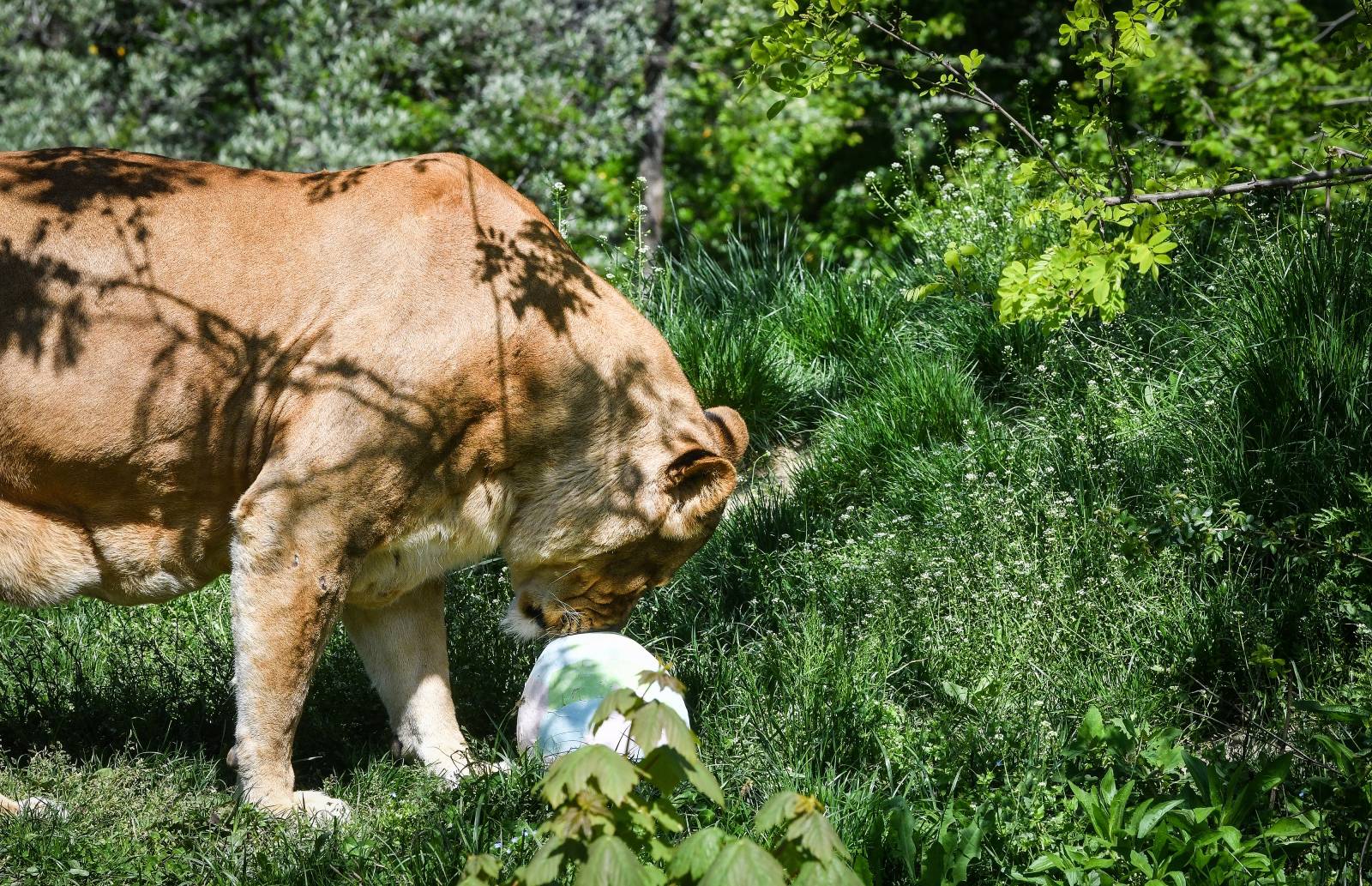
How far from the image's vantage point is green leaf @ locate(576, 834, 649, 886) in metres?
2.29

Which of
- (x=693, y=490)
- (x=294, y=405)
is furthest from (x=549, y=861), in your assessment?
(x=693, y=490)

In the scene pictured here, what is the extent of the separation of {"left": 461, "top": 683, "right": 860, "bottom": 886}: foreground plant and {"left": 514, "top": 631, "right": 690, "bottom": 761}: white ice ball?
1.62 meters

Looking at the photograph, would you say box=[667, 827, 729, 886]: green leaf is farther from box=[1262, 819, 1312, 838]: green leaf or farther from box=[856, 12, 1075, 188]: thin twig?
box=[856, 12, 1075, 188]: thin twig

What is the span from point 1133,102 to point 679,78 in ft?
12.7

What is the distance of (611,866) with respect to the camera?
2305 mm

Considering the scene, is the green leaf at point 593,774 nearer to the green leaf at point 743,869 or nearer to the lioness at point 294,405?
the green leaf at point 743,869

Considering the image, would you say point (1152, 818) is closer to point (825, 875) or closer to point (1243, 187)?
point (825, 875)

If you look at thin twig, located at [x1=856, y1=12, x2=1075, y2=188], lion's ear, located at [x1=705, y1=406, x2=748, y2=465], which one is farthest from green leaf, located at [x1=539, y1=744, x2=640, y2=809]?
thin twig, located at [x1=856, y1=12, x2=1075, y2=188]

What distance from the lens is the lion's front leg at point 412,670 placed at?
15.6ft

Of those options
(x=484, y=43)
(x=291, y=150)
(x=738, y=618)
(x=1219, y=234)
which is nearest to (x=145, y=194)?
(x=738, y=618)

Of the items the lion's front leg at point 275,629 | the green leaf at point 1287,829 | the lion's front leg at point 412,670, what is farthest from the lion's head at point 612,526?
the green leaf at point 1287,829

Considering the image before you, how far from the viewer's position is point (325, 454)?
399 centimetres

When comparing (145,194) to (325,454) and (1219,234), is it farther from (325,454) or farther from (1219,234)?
(1219,234)

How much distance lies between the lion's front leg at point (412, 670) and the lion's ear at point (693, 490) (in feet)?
2.98
